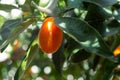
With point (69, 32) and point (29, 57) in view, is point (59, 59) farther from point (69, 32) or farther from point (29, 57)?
point (69, 32)

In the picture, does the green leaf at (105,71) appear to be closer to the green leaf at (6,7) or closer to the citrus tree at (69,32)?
the citrus tree at (69,32)

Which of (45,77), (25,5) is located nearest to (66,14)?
(25,5)

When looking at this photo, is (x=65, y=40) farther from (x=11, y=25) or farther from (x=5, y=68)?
(x=5, y=68)

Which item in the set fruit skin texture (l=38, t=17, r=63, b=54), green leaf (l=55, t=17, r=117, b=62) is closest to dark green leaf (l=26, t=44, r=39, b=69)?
fruit skin texture (l=38, t=17, r=63, b=54)

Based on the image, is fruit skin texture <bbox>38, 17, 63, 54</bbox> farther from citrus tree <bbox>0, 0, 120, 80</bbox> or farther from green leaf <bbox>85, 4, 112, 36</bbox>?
green leaf <bbox>85, 4, 112, 36</bbox>

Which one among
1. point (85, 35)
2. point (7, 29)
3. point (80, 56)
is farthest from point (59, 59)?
point (85, 35)
